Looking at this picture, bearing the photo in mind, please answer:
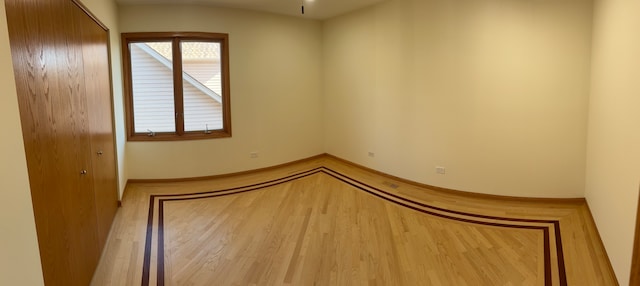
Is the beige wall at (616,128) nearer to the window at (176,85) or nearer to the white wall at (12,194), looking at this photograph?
the white wall at (12,194)

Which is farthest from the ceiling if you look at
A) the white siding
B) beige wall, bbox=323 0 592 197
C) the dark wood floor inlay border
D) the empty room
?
the dark wood floor inlay border

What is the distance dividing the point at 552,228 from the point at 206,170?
14.8 ft

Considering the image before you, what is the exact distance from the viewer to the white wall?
139cm

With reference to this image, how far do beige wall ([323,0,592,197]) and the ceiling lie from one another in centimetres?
34

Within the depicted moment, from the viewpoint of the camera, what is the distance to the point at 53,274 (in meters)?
1.88

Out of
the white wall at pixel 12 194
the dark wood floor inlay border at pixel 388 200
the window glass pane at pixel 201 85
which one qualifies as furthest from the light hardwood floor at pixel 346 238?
the white wall at pixel 12 194

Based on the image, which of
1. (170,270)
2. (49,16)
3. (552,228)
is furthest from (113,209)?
(552,228)

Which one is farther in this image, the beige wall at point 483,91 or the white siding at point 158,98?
the white siding at point 158,98

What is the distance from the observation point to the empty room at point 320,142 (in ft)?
7.29

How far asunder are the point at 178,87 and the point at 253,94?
3.66 ft

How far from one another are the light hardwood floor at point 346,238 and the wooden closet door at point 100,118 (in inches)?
10.5

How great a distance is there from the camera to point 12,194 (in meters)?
1.46

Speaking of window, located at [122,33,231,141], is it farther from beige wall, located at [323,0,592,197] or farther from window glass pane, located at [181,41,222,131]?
beige wall, located at [323,0,592,197]

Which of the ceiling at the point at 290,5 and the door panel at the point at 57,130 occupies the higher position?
the ceiling at the point at 290,5
